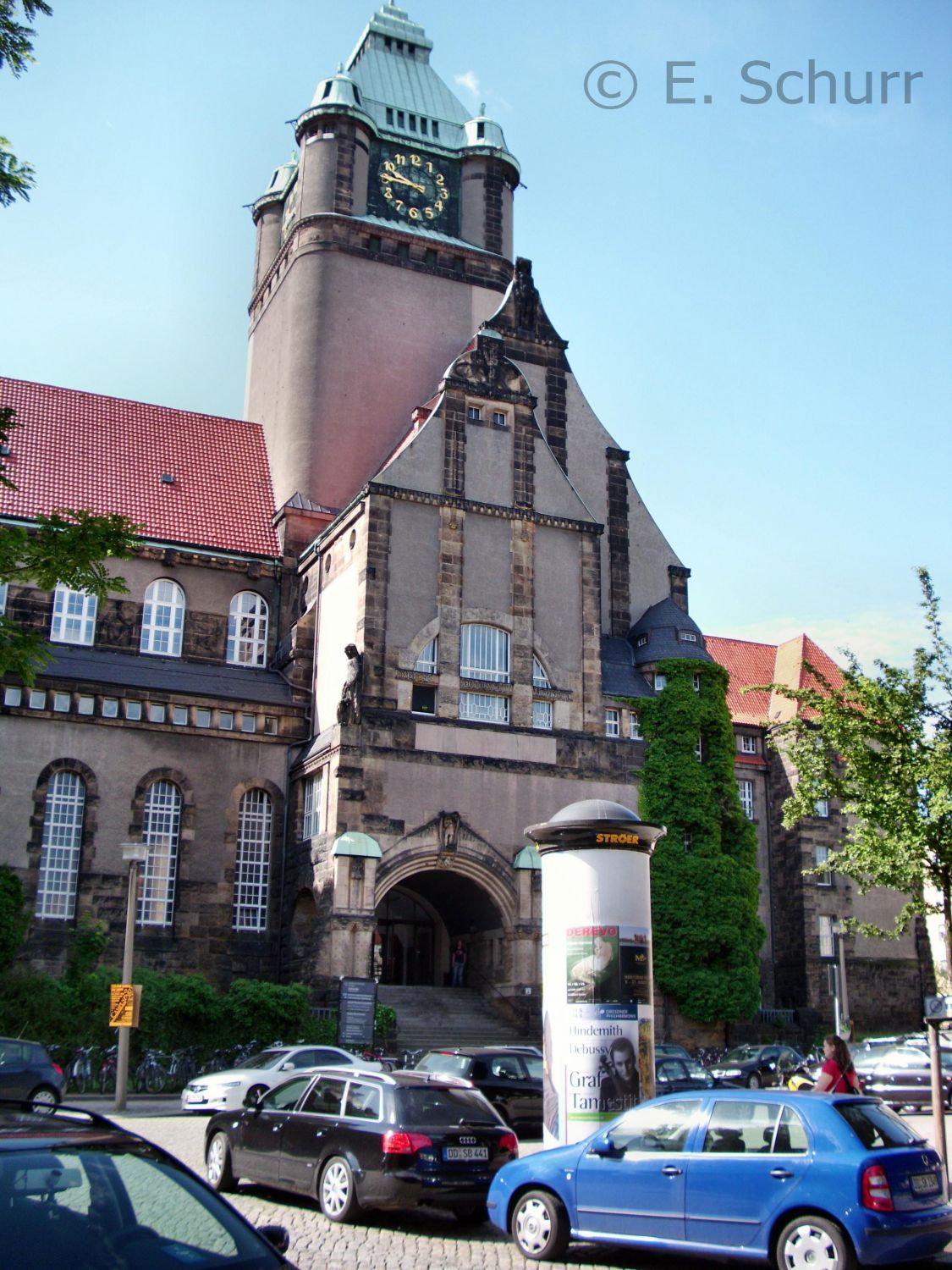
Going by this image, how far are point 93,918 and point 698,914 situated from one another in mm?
15427

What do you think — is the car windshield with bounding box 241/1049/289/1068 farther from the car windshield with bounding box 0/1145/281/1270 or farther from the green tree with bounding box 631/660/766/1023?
the car windshield with bounding box 0/1145/281/1270

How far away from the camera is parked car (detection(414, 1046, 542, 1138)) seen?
64.3 feet

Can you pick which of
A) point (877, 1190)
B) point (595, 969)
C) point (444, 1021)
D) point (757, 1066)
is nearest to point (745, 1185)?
point (877, 1190)

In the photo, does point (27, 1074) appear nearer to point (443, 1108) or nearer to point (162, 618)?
point (443, 1108)

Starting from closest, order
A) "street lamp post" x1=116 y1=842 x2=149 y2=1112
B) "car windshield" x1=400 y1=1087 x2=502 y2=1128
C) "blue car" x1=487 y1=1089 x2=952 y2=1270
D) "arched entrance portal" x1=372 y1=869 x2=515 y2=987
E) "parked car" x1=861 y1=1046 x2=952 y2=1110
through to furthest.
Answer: "blue car" x1=487 y1=1089 x2=952 y2=1270
"car windshield" x1=400 y1=1087 x2=502 y2=1128
"street lamp post" x1=116 y1=842 x2=149 y2=1112
"parked car" x1=861 y1=1046 x2=952 y2=1110
"arched entrance portal" x1=372 y1=869 x2=515 y2=987

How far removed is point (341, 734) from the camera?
31797 mm

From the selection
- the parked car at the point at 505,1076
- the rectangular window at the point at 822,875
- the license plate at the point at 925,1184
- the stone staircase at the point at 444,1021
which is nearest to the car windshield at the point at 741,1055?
the stone staircase at the point at 444,1021

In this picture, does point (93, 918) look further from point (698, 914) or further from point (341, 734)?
point (698, 914)

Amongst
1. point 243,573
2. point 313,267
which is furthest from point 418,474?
point 313,267

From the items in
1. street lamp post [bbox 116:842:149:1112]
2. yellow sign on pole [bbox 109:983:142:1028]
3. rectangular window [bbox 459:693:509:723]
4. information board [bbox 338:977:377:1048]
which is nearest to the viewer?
street lamp post [bbox 116:842:149:1112]

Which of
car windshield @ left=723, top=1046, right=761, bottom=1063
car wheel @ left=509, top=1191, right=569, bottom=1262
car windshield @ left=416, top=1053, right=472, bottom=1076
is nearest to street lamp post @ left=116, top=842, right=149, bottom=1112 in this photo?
car windshield @ left=416, top=1053, right=472, bottom=1076

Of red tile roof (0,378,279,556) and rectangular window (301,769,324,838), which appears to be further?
red tile roof (0,378,279,556)

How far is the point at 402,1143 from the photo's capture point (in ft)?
39.7

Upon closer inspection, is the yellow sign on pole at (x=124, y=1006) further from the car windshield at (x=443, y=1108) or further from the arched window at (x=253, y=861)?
the car windshield at (x=443, y=1108)
